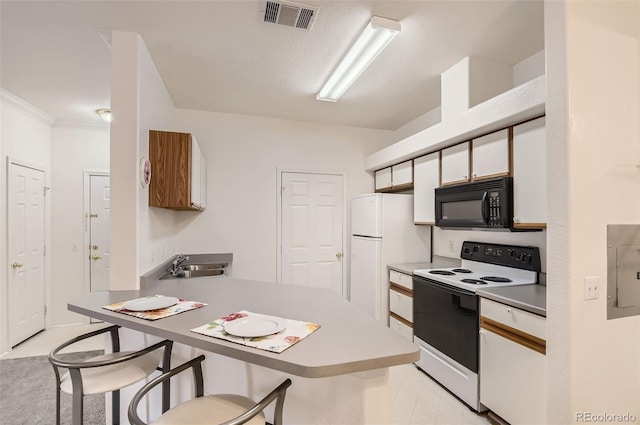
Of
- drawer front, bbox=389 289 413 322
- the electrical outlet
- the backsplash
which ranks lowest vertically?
drawer front, bbox=389 289 413 322

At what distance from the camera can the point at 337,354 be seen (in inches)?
42.6

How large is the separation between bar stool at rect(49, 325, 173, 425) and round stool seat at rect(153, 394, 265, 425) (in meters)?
0.36

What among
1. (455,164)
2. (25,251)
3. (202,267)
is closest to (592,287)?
(455,164)

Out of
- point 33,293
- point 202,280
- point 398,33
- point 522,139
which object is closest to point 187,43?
point 398,33

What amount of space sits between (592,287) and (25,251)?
5023 millimetres

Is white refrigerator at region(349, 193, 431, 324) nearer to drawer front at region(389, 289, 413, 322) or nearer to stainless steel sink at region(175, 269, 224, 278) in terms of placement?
drawer front at region(389, 289, 413, 322)

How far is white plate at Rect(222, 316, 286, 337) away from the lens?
4.03 ft

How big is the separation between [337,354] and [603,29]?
2101 millimetres

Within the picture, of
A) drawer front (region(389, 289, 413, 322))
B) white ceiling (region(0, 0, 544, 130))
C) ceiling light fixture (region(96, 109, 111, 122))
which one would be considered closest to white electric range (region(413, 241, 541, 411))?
drawer front (region(389, 289, 413, 322))

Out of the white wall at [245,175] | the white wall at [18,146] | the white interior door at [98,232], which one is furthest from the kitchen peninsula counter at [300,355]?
the white interior door at [98,232]

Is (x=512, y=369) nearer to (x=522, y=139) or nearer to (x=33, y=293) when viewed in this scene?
(x=522, y=139)

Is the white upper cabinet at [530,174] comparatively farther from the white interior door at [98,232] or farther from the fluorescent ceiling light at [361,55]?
the white interior door at [98,232]

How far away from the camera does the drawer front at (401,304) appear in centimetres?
302

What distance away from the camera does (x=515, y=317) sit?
187 cm
